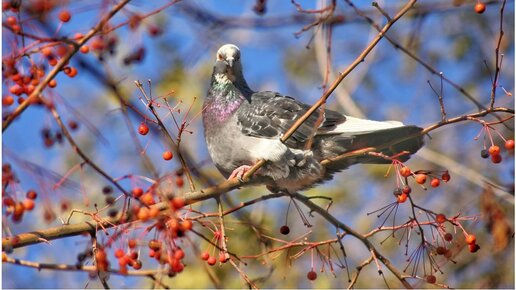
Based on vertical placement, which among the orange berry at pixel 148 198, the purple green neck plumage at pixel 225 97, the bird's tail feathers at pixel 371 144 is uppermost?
the purple green neck plumage at pixel 225 97

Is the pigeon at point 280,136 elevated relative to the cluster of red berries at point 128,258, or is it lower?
elevated

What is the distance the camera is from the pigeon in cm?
442

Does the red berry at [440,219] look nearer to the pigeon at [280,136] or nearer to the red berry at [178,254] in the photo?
the pigeon at [280,136]

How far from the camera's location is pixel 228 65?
16.3ft

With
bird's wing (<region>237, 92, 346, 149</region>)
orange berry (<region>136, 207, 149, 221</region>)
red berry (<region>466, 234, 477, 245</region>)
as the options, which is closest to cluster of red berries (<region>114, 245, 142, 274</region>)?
orange berry (<region>136, 207, 149, 221</region>)

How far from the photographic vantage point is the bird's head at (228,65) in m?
5.01

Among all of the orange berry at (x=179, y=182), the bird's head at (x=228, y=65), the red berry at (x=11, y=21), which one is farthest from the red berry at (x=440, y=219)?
the bird's head at (x=228, y=65)

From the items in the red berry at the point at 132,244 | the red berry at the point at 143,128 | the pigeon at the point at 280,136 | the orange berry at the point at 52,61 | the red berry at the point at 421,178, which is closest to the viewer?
the red berry at the point at 132,244

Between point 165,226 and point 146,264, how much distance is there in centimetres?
421

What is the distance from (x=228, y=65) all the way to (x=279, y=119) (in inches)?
21.7

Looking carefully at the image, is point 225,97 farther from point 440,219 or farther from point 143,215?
point 143,215

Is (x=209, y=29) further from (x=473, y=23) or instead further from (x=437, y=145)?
(x=473, y=23)

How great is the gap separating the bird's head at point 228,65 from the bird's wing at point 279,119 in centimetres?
27

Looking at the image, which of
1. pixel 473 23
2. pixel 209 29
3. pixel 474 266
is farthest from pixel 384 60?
pixel 209 29
